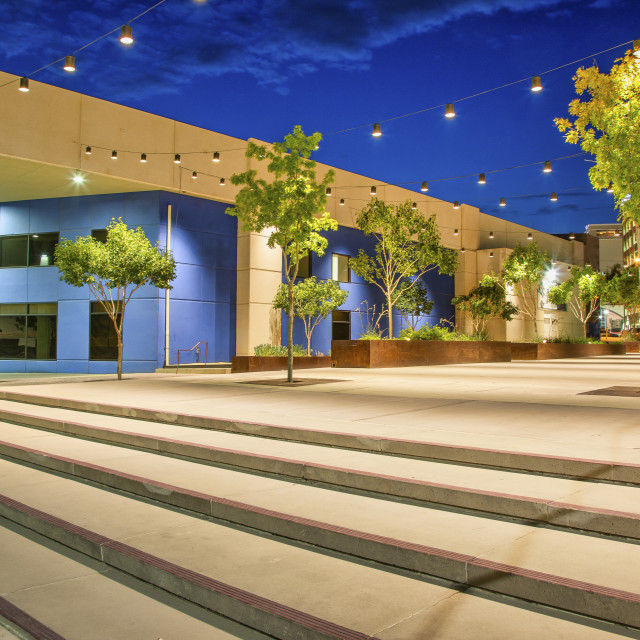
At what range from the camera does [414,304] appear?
32.8 metres

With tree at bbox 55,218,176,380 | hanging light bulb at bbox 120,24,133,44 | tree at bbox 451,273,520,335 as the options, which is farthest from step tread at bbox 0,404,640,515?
tree at bbox 451,273,520,335

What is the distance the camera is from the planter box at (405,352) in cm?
2120

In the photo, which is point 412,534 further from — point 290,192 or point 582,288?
point 582,288

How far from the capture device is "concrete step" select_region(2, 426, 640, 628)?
10.9 ft

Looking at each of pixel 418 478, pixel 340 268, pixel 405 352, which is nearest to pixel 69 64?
pixel 418 478

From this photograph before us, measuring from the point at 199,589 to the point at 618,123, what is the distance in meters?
10.0

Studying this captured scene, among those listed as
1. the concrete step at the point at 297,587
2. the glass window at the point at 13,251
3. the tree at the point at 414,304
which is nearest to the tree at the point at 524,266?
the tree at the point at 414,304

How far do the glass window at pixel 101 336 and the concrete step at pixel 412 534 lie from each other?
18279 mm

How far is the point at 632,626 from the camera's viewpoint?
299 centimetres

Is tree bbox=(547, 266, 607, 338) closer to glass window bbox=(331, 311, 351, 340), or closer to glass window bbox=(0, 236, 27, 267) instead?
glass window bbox=(331, 311, 351, 340)

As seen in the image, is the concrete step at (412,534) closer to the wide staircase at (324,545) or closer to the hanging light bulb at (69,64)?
the wide staircase at (324,545)

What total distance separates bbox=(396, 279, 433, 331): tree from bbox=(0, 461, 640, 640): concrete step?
2757 centimetres

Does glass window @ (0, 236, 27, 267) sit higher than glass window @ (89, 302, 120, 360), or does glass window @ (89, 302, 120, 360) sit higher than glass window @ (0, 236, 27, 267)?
glass window @ (0, 236, 27, 267)

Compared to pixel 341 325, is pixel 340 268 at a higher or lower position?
higher
